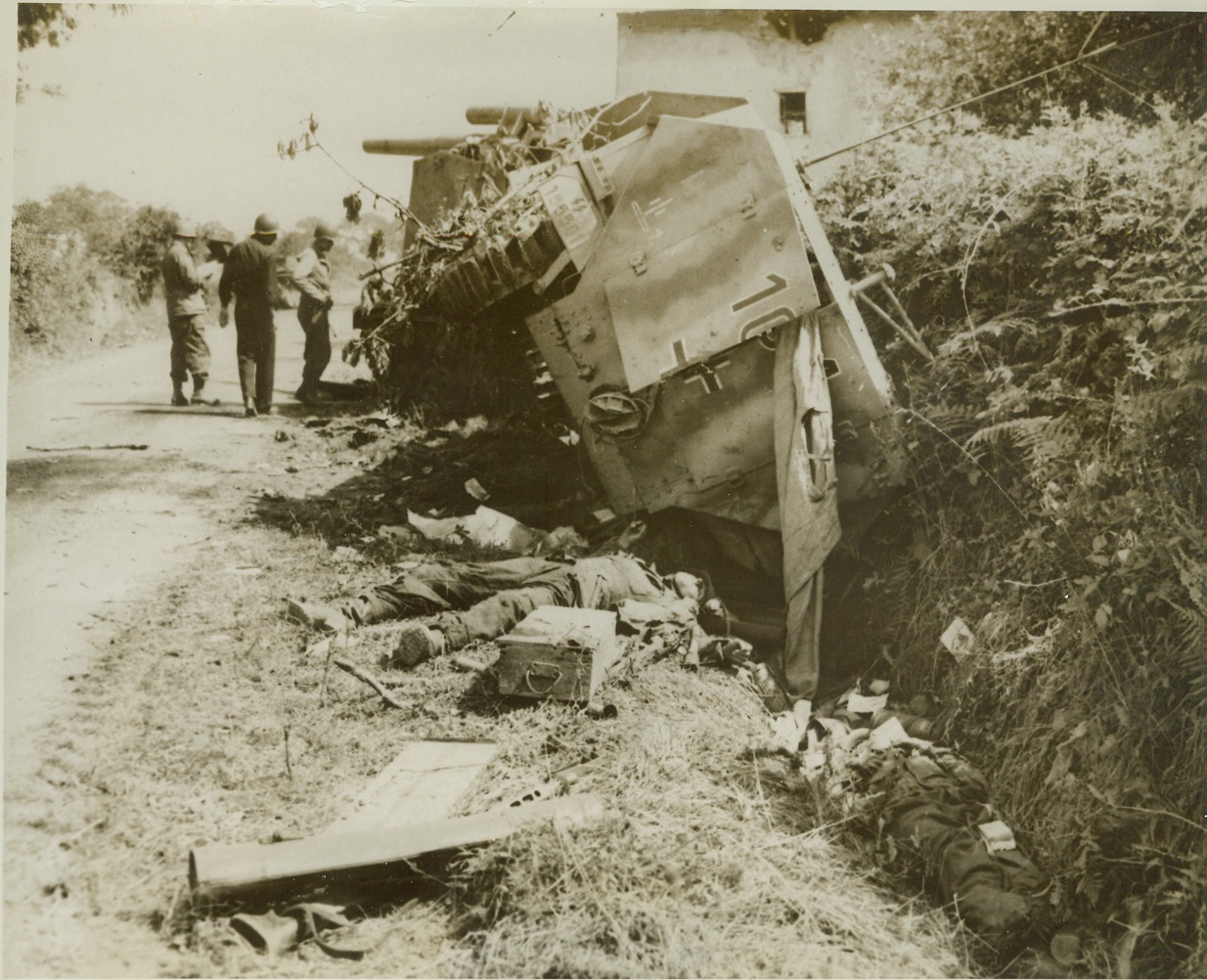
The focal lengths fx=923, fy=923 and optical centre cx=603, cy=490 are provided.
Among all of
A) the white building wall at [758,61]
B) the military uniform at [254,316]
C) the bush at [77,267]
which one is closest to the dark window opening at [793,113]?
the white building wall at [758,61]

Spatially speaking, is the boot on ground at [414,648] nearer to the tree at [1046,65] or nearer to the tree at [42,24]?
the tree at [42,24]

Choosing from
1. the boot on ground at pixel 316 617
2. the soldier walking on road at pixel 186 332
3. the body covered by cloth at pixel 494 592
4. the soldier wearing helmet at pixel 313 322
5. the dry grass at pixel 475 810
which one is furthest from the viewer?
the soldier wearing helmet at pixel 313 322

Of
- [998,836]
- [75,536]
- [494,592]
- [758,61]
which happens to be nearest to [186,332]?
[75,536]

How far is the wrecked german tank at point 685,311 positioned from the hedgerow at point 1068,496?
354 millimetres

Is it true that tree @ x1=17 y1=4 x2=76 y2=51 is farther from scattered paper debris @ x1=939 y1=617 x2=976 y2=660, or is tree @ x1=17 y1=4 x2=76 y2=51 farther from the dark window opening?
the dark window opening

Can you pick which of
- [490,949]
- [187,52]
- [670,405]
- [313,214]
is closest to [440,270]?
[313,214]

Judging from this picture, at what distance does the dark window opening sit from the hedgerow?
217cm

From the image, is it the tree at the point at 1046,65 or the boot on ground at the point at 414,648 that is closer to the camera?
the tree at the point at 1046,65

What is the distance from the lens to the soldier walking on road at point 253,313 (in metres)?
4.75

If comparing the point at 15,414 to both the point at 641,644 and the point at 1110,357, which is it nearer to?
the point at 641,644

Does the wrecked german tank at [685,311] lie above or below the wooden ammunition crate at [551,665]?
above

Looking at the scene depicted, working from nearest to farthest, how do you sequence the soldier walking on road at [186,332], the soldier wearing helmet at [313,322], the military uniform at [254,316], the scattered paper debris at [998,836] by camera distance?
the scattered paper debris at [998,836], the soldier walking on road at [186,332], the military uniform at [254,316], the soldier wearing helmet at [313,322]

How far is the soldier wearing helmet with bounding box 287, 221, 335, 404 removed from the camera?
19.0 ft

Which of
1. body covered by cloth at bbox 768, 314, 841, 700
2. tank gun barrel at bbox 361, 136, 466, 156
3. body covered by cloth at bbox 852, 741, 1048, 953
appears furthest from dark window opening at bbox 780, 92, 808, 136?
body covered by cloth at bbox 852, 741, 1048, 953
